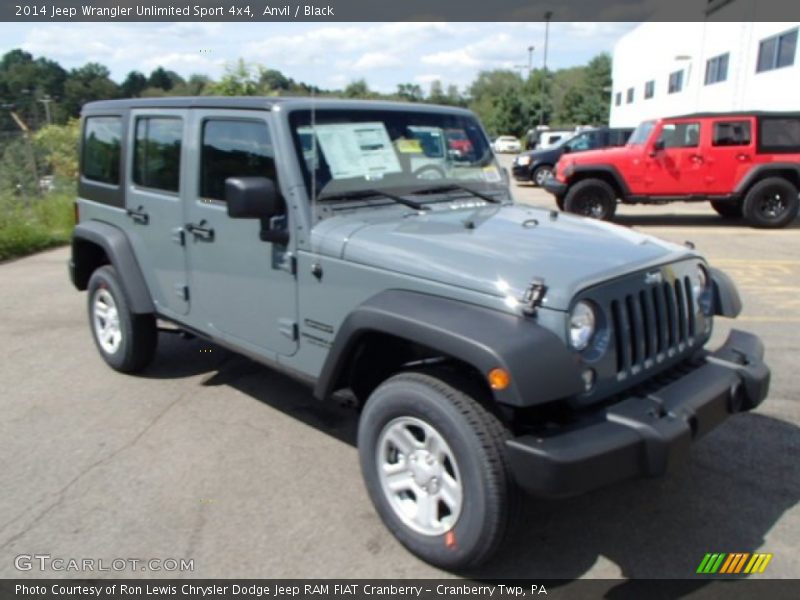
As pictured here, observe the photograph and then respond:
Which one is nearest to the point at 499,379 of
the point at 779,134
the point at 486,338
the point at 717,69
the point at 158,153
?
→ the point at 486,338

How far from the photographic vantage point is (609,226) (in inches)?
146

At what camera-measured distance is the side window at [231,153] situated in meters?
3.58

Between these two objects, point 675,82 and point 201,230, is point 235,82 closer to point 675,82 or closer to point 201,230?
point 201,230

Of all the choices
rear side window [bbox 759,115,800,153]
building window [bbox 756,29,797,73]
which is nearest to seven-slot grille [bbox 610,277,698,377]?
rear side window [bbox 759,115,800,153]

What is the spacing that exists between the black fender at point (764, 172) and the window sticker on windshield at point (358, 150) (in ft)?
34.6

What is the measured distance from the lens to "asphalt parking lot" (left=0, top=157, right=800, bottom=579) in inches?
115

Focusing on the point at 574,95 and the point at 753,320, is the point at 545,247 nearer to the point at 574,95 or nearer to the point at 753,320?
the point at 753,320

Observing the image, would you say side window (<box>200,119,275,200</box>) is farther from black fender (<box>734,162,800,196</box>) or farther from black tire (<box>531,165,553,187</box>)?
black tire (<box>531,165,553,187</box>)

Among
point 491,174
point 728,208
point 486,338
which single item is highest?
point 491,174

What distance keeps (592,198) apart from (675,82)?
2613 centimetres

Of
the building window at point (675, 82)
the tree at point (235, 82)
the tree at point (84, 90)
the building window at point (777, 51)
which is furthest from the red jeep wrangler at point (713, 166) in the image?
the tree at point (84, 90)

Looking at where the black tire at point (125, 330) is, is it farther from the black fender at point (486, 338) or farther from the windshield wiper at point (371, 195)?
the black fender at point (486, 338)

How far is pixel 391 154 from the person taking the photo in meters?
3.76

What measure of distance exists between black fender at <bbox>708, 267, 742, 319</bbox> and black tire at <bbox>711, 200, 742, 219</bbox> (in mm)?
10265
